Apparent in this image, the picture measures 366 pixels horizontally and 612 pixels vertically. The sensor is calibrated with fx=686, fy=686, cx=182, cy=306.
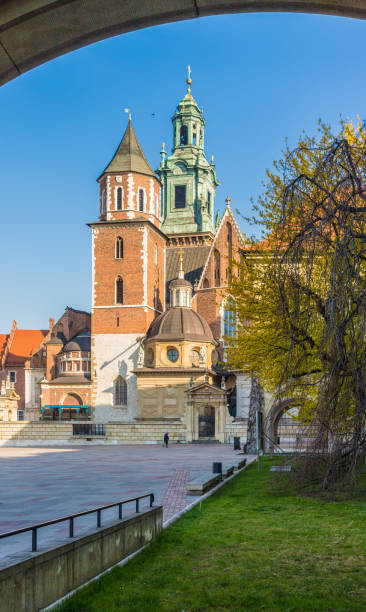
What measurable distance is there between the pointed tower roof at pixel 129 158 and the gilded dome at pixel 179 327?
14.4m

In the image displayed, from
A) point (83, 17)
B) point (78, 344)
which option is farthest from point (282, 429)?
point (83, 17)

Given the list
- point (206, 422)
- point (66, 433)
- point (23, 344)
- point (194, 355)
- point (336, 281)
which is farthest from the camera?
point (23, 344)

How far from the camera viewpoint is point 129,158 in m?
65.6

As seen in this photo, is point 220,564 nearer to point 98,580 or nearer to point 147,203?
point 98,580

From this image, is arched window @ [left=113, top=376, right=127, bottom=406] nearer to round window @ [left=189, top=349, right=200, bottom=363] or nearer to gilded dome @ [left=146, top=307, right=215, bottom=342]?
gilded dome @ [left=146, top=307, right=215, bottom=342]

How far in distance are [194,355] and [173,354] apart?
74.3 inches

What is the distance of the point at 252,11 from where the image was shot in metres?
3.74

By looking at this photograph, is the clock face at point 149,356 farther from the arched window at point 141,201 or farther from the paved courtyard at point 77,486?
the paved courtyard at point 77,486

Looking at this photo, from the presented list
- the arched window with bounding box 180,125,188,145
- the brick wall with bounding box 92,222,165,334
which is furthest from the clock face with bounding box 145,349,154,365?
the arched window with bounding box 180,125,188,145

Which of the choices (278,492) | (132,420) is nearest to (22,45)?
(278,492)

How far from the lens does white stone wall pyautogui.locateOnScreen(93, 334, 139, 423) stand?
58406 mm

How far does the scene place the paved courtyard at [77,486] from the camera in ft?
38.6

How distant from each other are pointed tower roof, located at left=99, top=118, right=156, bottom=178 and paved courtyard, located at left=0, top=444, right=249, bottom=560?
3775 centimetres

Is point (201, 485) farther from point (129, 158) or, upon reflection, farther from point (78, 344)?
point (129, 158)
